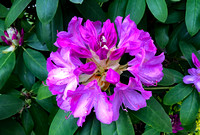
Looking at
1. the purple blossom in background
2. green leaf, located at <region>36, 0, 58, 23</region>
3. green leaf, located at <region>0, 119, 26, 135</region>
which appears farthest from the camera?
the purple blossom in background

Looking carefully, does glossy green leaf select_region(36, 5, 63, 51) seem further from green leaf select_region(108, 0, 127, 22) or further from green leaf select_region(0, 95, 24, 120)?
green leaf select_region(0, 95, 24, 120)

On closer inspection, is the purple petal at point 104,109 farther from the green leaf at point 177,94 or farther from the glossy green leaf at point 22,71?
the glossy green leaf at point 22,71

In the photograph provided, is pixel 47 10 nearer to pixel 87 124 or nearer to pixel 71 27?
pixel 71 27

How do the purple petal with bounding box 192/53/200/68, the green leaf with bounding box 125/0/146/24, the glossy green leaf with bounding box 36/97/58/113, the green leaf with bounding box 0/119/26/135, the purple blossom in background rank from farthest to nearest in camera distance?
1. the purple blossom in background
2. the glossy green leaf with bounding box 36/97/58/113
3. the green leaf with bounding box 0/119/26/135
4. the purple petal with bounding box 192/53/200/68
5. the green leaf with bounding box 125/0/146/24

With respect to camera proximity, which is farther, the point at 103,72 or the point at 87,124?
the point at 87,124

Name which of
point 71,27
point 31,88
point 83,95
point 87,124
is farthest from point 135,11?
point 31,88

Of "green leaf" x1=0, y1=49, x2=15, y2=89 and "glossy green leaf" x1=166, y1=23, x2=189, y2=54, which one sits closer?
"green leaf" x1=0, y1=49, x2=15, y2=89

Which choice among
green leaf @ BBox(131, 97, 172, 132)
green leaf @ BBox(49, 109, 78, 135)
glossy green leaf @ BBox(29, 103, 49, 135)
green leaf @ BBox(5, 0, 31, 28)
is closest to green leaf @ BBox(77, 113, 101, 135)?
green leaf @ BBox(49, 109, 78, 135)
